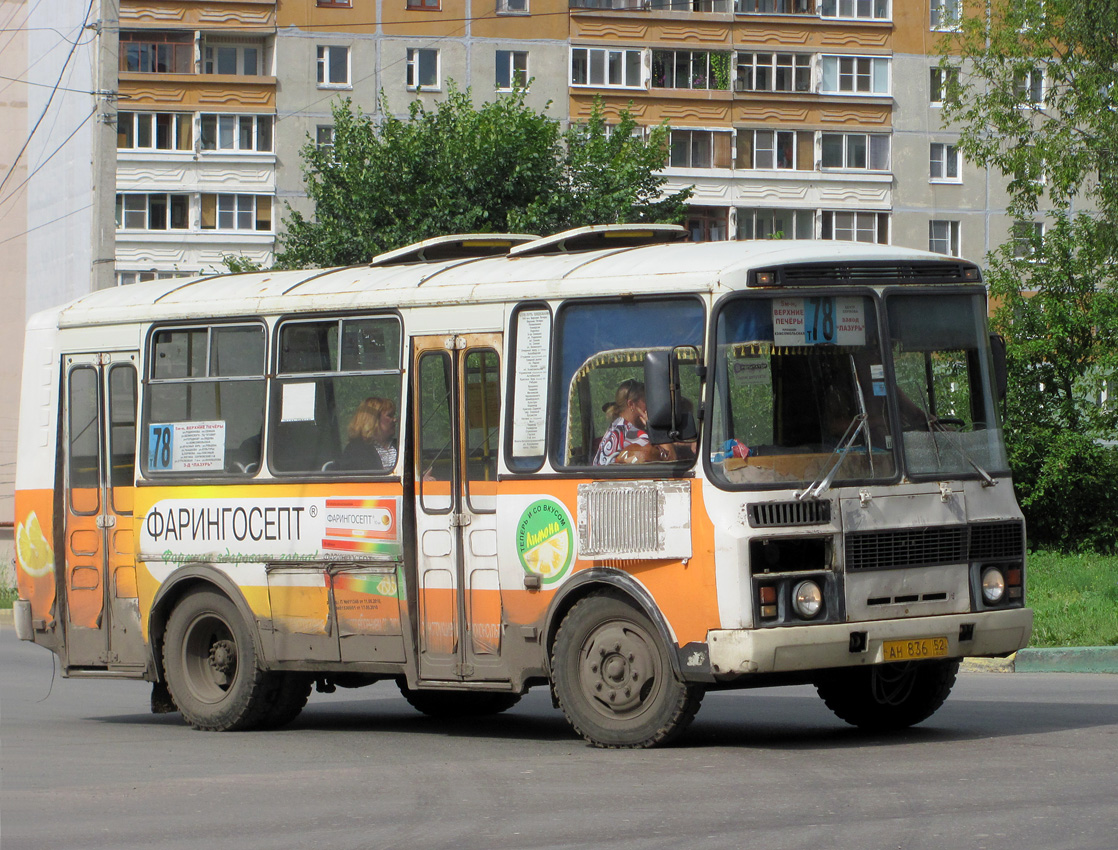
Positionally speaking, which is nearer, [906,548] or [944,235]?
[906,548]

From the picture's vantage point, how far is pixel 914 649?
980 centimetres

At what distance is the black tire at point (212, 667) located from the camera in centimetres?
1217

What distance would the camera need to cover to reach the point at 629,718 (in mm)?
9930

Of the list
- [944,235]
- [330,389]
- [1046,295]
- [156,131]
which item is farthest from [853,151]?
[330,389]

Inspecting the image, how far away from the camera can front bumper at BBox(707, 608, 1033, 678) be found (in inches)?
367

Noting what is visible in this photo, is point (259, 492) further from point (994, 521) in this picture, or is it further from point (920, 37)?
point (920, 37)

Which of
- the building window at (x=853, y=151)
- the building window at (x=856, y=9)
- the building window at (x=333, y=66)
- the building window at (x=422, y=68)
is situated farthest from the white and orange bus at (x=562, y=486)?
the building window at (x=856, y=9)

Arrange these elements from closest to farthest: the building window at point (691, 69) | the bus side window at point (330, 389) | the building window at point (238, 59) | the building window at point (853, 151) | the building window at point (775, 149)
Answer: the bus side window at point (330, 389)
the building window at point (238, 59)
the building window at point (691, 69)
the building window at point (775, 149)
the building window at point (853, 151)

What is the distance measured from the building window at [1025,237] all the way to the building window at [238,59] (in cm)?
3270

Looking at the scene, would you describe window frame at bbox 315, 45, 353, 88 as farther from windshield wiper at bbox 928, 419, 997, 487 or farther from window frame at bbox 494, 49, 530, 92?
windshield wiper at bbox 928, 419, 997, 487

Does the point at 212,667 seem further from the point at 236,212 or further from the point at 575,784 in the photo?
the point at 236,212

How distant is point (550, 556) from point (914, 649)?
2053 millimetres

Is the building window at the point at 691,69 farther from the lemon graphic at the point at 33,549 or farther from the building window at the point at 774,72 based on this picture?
the lemon graphic at the point at 33,549

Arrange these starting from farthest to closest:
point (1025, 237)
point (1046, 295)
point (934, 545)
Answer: point (1046, 295), point (1025, 237), point (934, 545)
